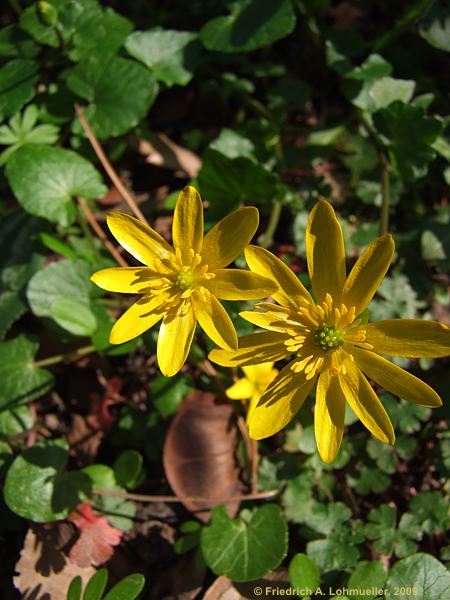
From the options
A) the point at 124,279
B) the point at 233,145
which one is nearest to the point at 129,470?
the point at 124,279

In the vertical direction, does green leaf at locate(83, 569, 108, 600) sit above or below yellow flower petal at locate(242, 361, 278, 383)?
below

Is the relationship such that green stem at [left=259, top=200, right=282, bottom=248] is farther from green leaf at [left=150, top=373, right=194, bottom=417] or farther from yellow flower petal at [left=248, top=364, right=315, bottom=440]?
yellow flower petal at [left=248, top=364, right=315, bottom=440]

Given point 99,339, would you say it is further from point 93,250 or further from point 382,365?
point 382,365

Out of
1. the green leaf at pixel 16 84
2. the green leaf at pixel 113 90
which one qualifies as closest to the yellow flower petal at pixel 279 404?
the green leaf at pixel 113 90

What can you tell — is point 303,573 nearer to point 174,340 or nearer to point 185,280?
point 174,340

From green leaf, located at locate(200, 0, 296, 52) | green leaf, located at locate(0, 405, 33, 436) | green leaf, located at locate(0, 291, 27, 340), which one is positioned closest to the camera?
green leaf, located at locate(0, 405, 33, 436)

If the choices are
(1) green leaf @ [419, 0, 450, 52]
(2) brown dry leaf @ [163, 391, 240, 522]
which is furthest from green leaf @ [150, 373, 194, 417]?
(1) green leaf @ [419, 0, 450, 52]

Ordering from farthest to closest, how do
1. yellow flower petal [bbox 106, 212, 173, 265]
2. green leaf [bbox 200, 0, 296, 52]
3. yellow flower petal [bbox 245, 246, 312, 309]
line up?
green leaf [bbox 200, 0, 296, 52]
yellow flower petal [bbox 106, 212, 173, 265]
yellow flower petal [bbox 245, 246, 312, 309]
